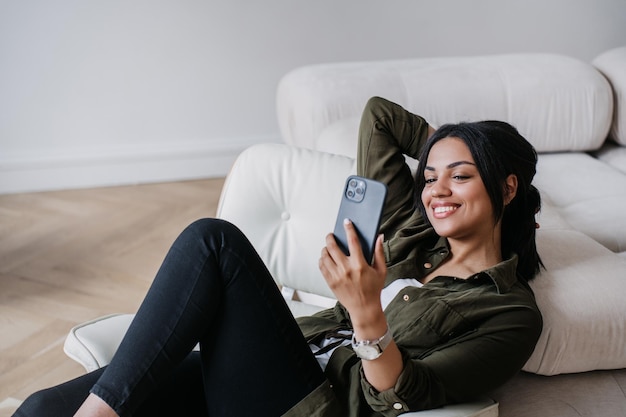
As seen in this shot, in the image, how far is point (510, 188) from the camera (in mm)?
1485

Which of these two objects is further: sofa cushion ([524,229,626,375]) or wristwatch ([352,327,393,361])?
sofa cushion ([524,229,626,375])

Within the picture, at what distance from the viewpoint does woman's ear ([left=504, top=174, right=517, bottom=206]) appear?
4.84 feet

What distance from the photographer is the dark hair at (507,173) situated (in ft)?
4.74

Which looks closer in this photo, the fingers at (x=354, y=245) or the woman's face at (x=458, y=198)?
the fingers at (x=354, y=245)

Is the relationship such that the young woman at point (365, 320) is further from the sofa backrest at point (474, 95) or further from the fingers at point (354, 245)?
the sofa backrest at point (474, 95)

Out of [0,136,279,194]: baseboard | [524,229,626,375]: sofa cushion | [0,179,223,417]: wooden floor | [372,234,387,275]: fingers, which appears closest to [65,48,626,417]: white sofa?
[524,229,626,375]: sofa cushion

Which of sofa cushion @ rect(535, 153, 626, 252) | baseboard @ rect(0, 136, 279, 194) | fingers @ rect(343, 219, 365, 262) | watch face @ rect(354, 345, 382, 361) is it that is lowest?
baseboard @ rect(0, 136, 279, 194)

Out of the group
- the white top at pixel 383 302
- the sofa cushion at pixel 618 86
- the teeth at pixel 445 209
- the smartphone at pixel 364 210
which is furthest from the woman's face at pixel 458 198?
the sofa cushion at pixel 618 86

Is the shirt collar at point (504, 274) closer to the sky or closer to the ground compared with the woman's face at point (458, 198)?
closer to the ground

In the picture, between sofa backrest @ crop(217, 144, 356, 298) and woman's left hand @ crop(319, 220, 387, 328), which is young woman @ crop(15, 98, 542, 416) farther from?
sofa backrest @ crop(217, 144, 356, 298)

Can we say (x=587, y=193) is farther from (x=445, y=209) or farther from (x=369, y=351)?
(x=369, y=351)

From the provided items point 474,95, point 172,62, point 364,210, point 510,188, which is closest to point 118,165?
point 172,62

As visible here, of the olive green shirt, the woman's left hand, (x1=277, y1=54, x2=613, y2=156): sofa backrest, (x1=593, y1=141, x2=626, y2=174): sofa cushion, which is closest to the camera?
the woman's left hand

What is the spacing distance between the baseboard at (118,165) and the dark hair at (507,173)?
2333 millimetres
